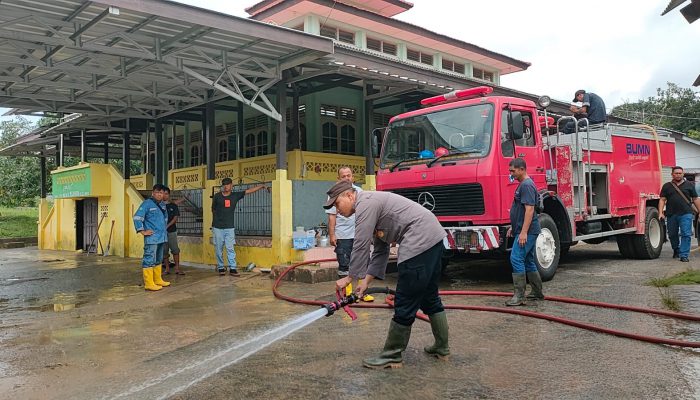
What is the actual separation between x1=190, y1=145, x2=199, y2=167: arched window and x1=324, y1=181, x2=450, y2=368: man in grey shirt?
1363cm

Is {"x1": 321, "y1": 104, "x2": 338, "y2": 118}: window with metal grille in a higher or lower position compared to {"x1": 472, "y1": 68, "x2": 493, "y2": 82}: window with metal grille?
lower

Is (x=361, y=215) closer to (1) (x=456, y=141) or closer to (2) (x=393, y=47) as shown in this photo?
(1) (x=456, y=141)

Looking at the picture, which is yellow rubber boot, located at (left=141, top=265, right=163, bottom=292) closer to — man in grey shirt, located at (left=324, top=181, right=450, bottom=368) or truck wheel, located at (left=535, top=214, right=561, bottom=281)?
man in grey shirt, located at (left=324, top=181, right=450, bottom=368)

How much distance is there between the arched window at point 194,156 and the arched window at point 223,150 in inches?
55.1

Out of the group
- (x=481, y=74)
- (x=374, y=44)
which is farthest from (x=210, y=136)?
(x=481, y=74)

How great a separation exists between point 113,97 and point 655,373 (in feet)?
39.2

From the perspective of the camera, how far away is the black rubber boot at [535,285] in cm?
606

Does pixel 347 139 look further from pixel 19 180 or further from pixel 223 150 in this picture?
pixel 19 180

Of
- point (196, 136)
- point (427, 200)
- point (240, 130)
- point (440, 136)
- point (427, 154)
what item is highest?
point (196, 136)

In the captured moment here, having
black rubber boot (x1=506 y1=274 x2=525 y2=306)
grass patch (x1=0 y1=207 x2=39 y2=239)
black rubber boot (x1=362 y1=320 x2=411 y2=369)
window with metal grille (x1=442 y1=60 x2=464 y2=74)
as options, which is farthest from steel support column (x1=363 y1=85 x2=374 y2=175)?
grass patch (x1=0 y1=207 x2=39 y2=239)

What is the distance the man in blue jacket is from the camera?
809 centimetres

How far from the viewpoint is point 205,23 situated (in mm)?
7582

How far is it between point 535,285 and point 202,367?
3.90 metres

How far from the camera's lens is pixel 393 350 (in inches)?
156
